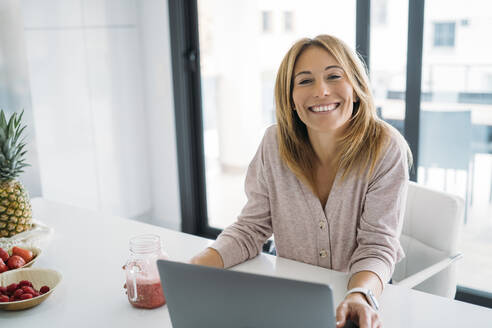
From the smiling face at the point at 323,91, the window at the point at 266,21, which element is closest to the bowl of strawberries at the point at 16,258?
the smiling face at the point at 323,91

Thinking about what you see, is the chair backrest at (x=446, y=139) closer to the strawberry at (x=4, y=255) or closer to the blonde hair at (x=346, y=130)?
the blonde hair at (x=346, y=130)

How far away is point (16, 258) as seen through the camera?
1.42m

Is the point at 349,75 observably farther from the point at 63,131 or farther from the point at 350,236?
the point at 63,131

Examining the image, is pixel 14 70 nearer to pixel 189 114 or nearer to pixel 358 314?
pixel 189 114

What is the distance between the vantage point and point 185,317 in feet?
3.26

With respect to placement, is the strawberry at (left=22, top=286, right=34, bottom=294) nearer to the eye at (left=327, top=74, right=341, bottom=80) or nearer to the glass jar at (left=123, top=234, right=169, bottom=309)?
the glass jar at (left=123, top=234, right=169, bottom=309)

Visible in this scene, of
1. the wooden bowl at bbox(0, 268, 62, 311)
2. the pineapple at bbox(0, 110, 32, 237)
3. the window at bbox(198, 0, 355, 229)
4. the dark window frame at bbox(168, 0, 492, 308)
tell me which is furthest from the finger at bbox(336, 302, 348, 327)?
the dark window frame at bbox(168, 0, 492, 308)

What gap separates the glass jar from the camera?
1.21m

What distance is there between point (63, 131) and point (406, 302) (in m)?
2.40

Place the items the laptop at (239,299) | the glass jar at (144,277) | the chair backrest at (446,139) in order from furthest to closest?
the chair backrest at (446,139), the glass jar at (144,277), the laptop at (239,299)

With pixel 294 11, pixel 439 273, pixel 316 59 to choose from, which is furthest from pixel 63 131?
pixel 439 273

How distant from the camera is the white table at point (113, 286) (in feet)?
3.79

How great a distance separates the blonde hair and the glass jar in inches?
20.5

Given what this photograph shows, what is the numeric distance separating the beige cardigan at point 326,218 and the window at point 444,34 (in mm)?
1197
